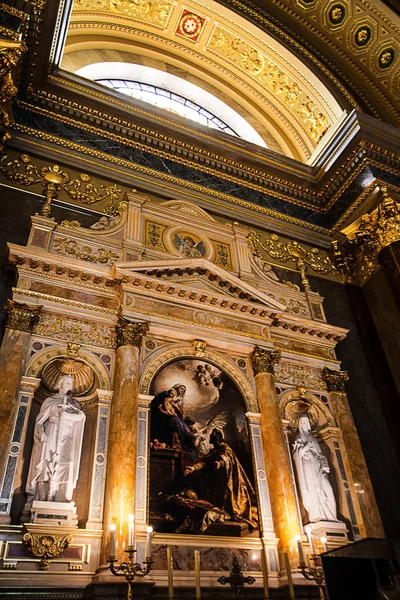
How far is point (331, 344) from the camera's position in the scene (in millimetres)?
10656

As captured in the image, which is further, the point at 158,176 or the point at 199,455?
the point at 158,176

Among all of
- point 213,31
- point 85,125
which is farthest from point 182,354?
point 213,31

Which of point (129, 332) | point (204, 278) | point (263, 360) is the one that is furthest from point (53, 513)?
point (204, 278)

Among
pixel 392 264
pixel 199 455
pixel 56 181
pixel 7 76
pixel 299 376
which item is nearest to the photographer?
pixel 199 455

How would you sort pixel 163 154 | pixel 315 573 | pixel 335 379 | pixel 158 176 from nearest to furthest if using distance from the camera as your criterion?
1. pixel 315 573
2. pixel 335 379
3. pixel 158 176
4. pixel 163 154

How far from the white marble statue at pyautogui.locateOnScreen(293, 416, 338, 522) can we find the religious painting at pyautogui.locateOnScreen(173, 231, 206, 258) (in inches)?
146

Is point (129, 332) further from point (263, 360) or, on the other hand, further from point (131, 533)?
point (131, 533)

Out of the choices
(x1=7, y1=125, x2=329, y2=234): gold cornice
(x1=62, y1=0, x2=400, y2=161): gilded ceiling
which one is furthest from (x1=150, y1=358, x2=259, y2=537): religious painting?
(x1=62, y1=0, x2=400, y2=161): gilded ceiling

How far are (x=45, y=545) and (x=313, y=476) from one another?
Answer: 4.49 metres

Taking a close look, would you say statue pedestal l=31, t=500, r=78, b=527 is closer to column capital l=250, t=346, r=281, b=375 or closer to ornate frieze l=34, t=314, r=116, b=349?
ornate frieze l=34, t=314, r=116, b=349

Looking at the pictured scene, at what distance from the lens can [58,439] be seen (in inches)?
287

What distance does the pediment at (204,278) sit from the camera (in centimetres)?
917

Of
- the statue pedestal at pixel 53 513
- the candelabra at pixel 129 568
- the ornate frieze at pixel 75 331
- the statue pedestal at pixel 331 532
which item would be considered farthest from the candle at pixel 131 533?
the statue pedestal at pixel 331 532

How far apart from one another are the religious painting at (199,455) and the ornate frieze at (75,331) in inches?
42.5
